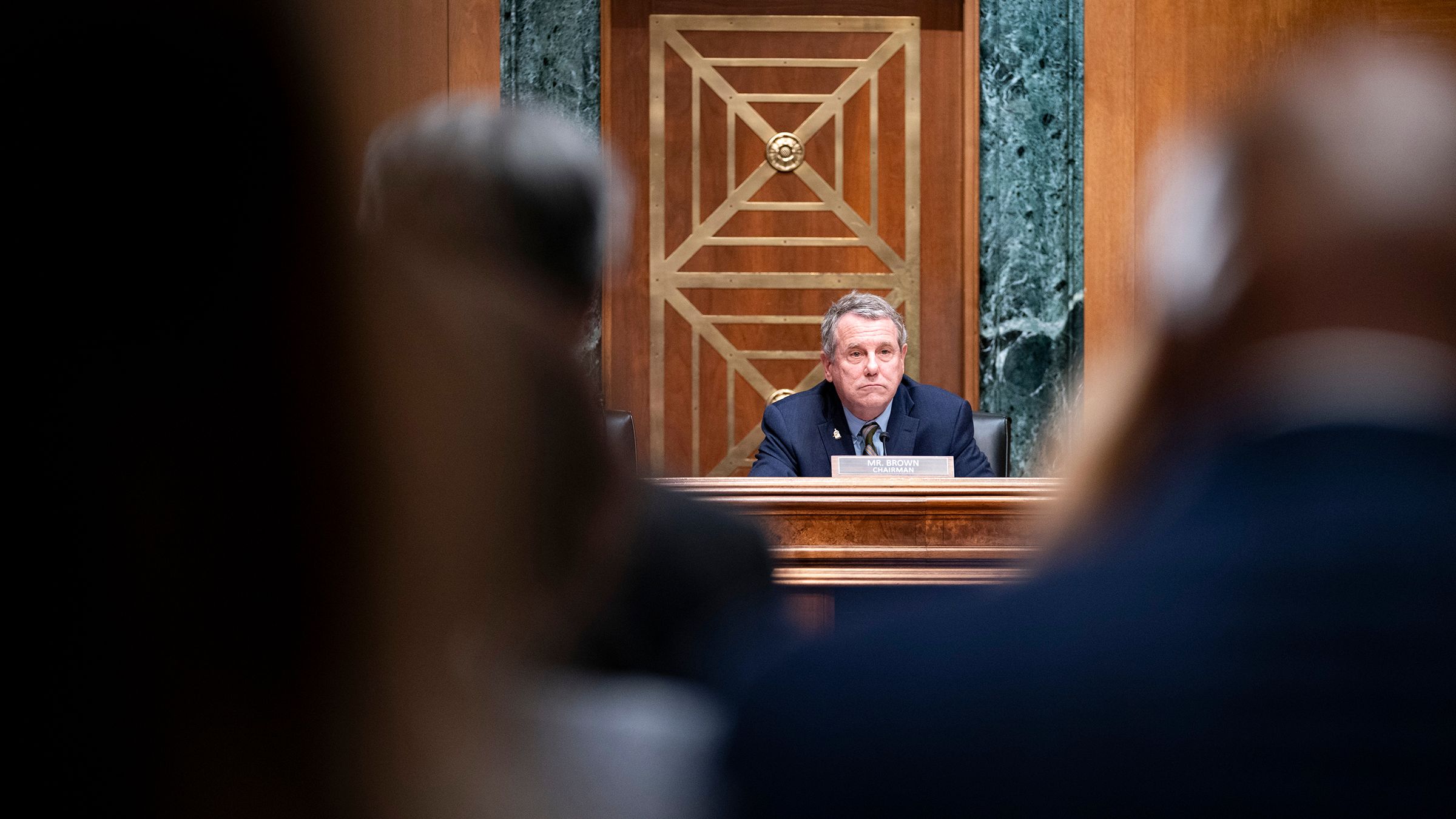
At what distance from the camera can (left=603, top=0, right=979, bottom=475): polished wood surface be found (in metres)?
4.27

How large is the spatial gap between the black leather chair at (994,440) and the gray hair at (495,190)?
9.18ft

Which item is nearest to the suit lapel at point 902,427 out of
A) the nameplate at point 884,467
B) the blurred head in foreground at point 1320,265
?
the nameplate at point 884,467

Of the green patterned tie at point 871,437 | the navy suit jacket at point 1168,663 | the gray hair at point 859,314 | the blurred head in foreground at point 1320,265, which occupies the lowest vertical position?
the green patterned tie at point 871,437

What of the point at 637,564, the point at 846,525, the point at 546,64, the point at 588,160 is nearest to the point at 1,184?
the point at 588,160

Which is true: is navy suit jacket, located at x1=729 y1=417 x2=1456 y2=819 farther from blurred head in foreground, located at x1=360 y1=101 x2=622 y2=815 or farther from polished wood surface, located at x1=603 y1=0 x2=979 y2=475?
polished wood surface, located at x1=603 y1=0 x2=979 y2=475

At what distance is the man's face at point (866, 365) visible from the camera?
2959mm

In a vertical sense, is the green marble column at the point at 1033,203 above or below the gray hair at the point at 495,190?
above

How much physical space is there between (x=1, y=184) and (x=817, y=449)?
2.68m

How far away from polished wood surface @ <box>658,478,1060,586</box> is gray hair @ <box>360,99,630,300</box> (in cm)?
147

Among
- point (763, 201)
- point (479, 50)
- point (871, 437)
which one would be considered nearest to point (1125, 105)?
point (763, 201)

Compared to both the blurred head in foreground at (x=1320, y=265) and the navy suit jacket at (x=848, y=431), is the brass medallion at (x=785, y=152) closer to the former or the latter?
the navy suit jacket at (x=848, y=431)

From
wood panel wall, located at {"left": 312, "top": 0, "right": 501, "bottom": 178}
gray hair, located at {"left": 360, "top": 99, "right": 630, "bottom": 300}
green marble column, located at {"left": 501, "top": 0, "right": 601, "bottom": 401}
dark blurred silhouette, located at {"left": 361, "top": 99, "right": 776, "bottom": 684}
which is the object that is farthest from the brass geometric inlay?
wood panel wall, located at {"left": 312, "top": 0, "right": 501, "bottom": 178}

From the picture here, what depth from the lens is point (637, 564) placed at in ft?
2.04

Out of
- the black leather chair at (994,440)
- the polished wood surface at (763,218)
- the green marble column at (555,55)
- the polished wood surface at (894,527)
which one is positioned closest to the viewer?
the polished wood surface at (894,527)
